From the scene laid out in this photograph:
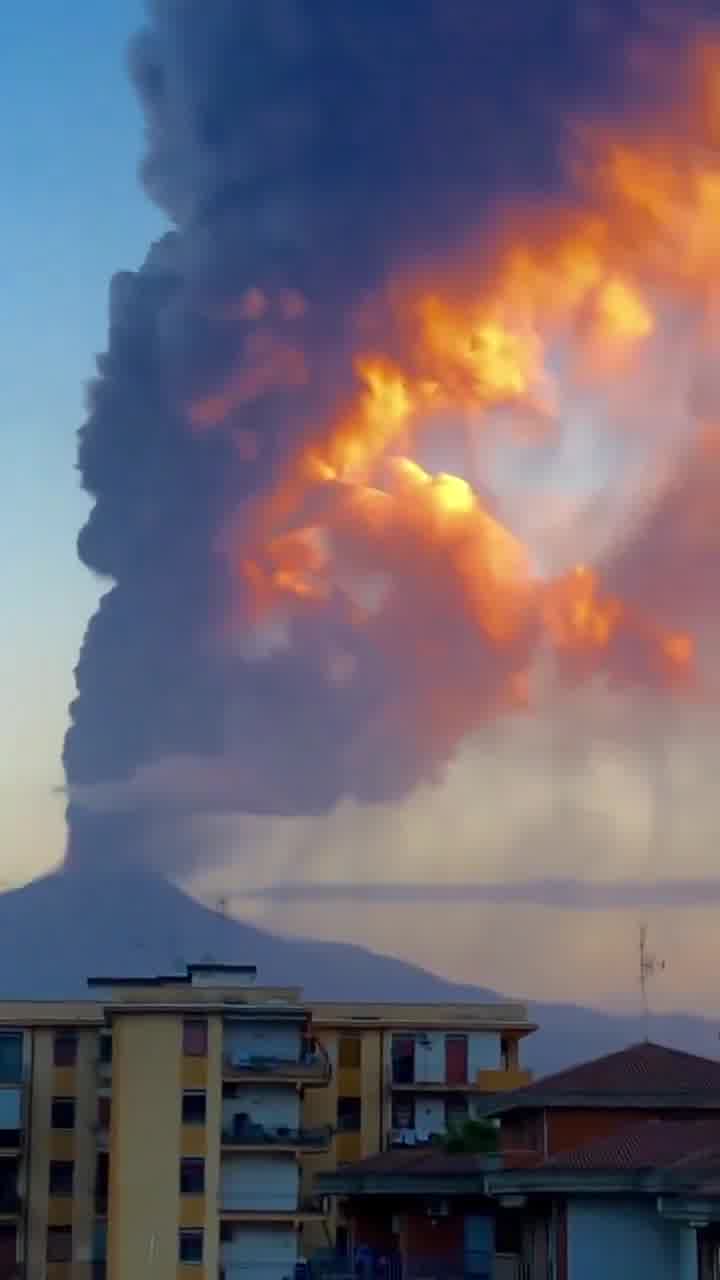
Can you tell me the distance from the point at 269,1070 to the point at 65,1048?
34.4ft

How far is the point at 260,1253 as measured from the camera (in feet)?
237

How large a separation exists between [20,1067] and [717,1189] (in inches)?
1790

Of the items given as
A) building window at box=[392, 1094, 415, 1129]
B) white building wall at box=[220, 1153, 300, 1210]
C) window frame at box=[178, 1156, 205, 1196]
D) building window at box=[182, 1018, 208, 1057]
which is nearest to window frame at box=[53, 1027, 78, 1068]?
building window at box=[182, 1018, 208, 1057]

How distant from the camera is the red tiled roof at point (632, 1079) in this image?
52125mm

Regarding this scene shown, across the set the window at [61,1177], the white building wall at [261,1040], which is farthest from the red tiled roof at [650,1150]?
the window at [61,1177]

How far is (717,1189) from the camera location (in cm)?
Result: 3966

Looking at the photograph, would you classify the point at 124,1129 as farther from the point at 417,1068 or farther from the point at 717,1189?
the point at 717,1189

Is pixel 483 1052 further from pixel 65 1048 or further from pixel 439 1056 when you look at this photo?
pixel 65 1048

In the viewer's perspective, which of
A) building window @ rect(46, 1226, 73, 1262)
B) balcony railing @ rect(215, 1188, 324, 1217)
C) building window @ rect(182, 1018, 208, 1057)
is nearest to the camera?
balcony railing @ rect(215, 1188, 324, 1217)

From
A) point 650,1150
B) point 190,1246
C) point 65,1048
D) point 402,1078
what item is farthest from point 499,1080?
point 650,1150

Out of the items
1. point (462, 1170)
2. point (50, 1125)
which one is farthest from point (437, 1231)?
point (50, 1125)

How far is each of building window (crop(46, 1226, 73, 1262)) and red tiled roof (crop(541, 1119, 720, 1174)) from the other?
112 feet

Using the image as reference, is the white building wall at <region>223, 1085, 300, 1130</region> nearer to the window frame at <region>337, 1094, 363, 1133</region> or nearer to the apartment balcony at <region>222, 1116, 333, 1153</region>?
the apartment balcony at <region>222, 1116, 333, 1153</region>

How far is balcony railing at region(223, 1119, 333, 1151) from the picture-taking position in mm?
72188
